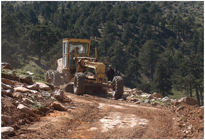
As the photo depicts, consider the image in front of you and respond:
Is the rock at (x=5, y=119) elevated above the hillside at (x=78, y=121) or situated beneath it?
elevated above

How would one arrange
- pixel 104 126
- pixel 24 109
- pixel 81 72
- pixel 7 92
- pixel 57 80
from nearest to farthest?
pixel 104 126, pixel 24 109, pixel 7 92, pixel 81 72, pixel 57 80

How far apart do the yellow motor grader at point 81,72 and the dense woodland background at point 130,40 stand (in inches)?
1346

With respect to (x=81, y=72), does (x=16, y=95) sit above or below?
above

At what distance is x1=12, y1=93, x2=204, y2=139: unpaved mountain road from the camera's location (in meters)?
6.57

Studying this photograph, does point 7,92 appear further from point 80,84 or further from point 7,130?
point 80,84

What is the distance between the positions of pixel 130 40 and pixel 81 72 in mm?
87583

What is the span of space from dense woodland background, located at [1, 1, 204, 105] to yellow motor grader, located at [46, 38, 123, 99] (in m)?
34.2

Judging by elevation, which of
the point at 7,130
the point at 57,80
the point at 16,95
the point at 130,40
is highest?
the point at 130,40

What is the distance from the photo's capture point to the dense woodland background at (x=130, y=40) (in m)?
57.9

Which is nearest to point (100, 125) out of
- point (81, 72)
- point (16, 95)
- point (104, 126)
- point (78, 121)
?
point (104, 126)

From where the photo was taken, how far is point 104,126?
7527mm

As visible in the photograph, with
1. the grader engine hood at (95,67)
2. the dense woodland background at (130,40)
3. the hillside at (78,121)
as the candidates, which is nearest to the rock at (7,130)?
the hillside at (78,121)

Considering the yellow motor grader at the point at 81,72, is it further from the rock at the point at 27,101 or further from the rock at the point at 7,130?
the rock at the point at 7,130

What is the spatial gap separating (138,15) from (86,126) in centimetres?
11670
